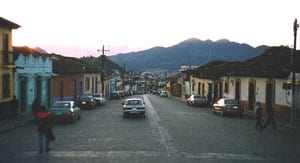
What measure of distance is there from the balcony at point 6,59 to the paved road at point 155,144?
20.4 ft

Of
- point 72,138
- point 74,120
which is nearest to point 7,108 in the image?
point 74,120

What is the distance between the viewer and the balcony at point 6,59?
29.5 meters

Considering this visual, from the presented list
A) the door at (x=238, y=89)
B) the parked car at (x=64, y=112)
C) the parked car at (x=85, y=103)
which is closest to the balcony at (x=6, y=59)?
the parked car at (x=64, y=112)

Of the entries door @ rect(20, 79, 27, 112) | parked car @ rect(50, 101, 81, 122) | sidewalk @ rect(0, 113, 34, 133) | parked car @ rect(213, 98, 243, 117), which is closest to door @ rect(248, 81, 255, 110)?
parked car @ rect(213, 98, 243, 117)

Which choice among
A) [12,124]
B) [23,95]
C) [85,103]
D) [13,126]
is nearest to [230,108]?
[85,103]

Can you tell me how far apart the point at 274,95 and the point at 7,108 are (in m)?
18.8

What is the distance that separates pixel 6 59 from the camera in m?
30.0

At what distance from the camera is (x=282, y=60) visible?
1551 inches

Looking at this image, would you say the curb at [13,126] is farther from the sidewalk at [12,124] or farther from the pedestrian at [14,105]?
the pedestrian at [14,105]

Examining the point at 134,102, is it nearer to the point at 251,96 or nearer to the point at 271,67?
the point at 251,96

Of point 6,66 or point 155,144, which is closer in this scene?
point 155,144

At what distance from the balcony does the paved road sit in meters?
6.23

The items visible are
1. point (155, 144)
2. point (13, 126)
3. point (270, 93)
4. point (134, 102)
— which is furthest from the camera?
point (270, 93)

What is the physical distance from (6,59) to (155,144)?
1595cm
